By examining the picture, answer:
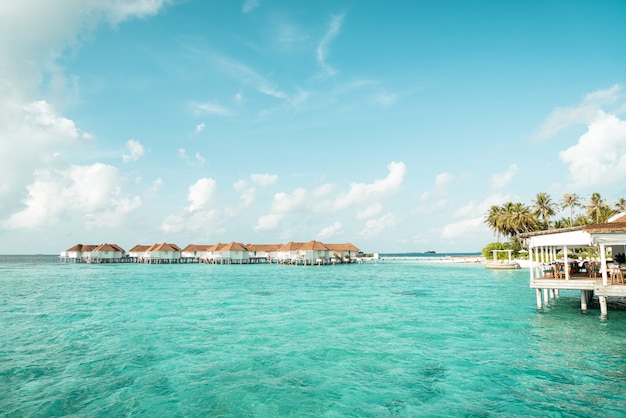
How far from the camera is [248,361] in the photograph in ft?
39.4

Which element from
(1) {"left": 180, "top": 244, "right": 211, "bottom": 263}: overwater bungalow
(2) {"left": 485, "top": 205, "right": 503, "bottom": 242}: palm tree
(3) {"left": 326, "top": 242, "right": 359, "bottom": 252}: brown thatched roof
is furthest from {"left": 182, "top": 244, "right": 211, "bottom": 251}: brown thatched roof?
(2) {"left": 485, "top": 205, "right": 503, "bottom": 242}: palm tree

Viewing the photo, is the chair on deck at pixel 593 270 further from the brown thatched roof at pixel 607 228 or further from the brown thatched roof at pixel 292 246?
the brown thatched roof at pixel 292 246

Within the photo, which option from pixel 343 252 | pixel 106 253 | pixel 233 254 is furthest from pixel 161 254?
pixel 343 252

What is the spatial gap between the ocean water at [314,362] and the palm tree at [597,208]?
4110 cm

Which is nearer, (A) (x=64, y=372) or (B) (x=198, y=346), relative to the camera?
(A) (x=64, y=372)

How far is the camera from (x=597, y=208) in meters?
53.4

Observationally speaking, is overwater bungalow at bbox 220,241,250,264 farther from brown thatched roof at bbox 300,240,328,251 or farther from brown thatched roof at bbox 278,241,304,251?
brown thatched roof at bbox 300,240,328,251

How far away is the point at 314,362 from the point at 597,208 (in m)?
58.0

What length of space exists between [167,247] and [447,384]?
277ft

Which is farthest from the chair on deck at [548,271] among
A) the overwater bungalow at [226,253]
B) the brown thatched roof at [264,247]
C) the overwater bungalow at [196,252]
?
the overwater bungalow at [196,252]

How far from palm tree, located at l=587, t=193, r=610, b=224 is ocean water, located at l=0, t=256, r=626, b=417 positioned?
41.1m

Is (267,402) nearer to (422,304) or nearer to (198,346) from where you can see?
(198,346)

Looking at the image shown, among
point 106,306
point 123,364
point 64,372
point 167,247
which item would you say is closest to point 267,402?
point 123,364

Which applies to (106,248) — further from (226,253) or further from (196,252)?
(226,253)
